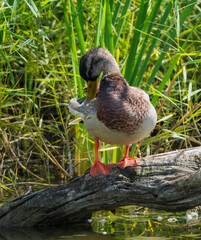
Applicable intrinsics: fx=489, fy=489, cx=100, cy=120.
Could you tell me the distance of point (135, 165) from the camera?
2.91 meters

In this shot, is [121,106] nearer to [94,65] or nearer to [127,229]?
[94,65]

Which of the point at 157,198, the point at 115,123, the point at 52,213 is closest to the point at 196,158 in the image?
the point at 157,198

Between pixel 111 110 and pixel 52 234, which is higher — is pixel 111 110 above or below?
above

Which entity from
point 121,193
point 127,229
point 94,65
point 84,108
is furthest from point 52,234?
point 94,65

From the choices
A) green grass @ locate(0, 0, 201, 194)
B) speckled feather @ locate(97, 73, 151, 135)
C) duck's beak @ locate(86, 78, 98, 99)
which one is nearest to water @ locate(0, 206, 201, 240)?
green grass @ locate(0, 0, 201, 194)

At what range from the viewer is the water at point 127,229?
3.03 m

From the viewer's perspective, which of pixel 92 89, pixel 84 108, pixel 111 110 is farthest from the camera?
pixel 92 89

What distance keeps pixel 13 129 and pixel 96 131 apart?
5.28ft

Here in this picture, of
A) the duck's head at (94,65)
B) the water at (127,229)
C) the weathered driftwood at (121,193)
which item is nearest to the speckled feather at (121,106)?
the duck's head at (94,65)

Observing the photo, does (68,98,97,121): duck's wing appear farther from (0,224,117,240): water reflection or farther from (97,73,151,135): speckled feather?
(0,224,117,240): water reflection

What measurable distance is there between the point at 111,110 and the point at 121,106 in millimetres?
62

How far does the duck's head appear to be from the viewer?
298 cm

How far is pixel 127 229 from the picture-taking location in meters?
3.15

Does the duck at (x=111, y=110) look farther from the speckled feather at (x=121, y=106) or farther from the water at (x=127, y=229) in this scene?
the water at (x=127, y=229)
